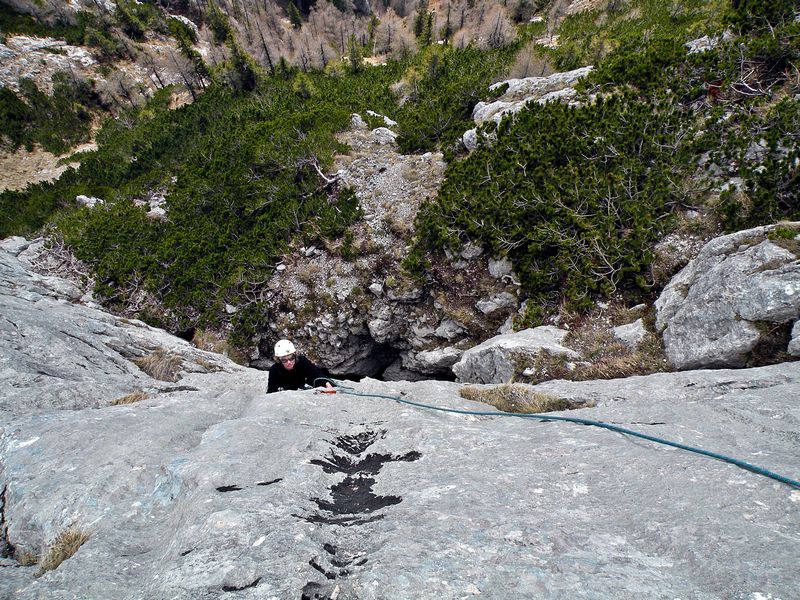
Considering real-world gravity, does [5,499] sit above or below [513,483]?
below

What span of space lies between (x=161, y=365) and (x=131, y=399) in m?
2.31

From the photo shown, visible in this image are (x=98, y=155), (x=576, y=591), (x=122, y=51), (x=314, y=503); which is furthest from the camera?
(x=122, y=51)

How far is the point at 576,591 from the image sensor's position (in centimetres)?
187

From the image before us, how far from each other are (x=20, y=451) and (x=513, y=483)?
16.8ft

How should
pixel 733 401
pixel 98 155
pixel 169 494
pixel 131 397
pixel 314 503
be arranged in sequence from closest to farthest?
pixel 314 503, pixel 169 494, pixel 733 401, pixel 131 397, pixel 98 155

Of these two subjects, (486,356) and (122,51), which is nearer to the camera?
(486,356)

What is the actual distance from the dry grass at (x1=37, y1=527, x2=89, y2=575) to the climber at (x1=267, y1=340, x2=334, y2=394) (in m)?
3.59

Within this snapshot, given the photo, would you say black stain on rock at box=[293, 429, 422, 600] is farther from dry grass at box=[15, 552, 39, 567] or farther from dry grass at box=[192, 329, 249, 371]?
dry grass at box=[192, 329, 249, 371]

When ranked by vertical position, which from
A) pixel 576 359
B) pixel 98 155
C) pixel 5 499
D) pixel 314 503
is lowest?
pixel 5 499

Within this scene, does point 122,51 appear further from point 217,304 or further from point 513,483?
point 513,483

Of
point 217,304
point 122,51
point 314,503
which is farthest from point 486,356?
point 122,51

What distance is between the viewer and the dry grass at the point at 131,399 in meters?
5.83

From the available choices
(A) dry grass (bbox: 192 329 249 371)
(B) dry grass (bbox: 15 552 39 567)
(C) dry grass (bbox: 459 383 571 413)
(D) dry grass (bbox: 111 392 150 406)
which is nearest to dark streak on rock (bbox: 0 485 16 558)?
(B) dry grass (bbox: 15 552 39 567)

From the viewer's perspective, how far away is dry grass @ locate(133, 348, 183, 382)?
7875 millimetres
